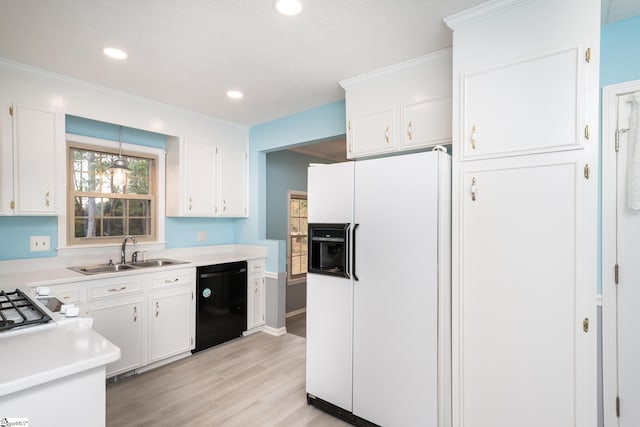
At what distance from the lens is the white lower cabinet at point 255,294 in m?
3.96

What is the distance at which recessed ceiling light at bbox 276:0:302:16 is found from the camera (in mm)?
1816

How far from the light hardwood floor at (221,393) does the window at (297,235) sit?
6.33 ft

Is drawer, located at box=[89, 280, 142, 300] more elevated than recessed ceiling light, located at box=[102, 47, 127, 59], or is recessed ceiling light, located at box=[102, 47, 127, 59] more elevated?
recessed ceiling light, located at box=[102, 47, 127, 59]

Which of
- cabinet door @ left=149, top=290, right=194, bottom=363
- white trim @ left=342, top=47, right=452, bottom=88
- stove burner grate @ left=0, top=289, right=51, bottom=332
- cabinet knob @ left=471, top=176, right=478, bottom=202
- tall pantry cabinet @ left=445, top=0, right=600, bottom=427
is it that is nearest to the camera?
stove burner grate @ left=0, top=289, right=51, bottom=332

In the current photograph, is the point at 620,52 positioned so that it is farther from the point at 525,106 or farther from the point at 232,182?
the point at 232,182

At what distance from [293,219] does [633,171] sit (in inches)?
165

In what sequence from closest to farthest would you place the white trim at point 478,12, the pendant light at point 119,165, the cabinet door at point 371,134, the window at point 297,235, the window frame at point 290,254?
the white trim at point 478,12
the cabinet door at point 371,134
the pendant light at point 119,165
the window frame at point 290,254
the window at point 297,235

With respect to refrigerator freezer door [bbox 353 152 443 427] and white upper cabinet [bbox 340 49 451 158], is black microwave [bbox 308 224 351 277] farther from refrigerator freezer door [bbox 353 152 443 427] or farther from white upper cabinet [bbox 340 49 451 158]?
white upper cabinet [bbox 340 49 451 158]

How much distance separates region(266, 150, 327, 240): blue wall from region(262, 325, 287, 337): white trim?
1.35 meters

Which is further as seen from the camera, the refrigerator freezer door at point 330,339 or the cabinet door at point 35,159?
the cabinet door at point 35,159

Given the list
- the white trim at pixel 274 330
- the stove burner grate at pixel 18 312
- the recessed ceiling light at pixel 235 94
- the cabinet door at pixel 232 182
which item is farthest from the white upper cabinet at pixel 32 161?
the white trim at pixel 274 330

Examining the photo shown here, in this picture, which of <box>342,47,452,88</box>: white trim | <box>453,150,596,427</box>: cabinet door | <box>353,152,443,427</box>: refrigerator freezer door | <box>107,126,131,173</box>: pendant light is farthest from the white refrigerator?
<box>107,126,131,173</box>: pendant light

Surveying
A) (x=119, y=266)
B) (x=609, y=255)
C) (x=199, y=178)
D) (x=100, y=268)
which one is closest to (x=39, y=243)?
(x=100, y=268)

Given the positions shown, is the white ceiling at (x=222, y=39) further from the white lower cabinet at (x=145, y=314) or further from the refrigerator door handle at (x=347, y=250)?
the white lower cabinet at (x=145, y=314)
